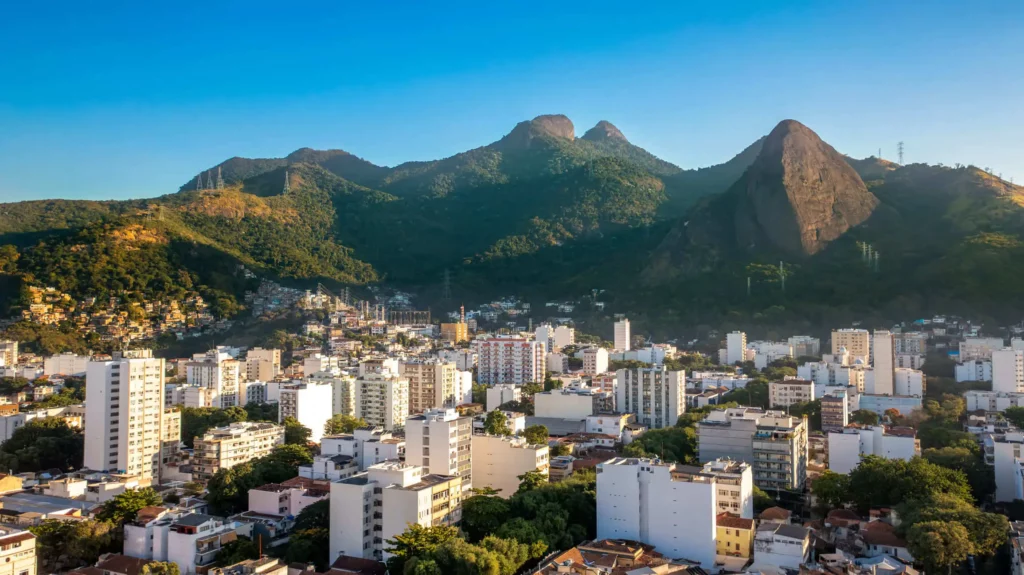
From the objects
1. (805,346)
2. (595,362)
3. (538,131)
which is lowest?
(595,362)

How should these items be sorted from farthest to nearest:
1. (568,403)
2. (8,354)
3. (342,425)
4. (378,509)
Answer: (8,354) → (568,403) → (342,425) → (378,509)

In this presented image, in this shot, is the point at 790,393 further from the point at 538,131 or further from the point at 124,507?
the point at 538,131

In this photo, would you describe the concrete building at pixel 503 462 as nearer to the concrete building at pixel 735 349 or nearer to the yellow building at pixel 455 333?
the concrete building at pixel 735 349

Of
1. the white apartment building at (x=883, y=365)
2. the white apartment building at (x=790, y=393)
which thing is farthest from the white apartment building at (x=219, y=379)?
the white apartment building at (x=883, y=365)

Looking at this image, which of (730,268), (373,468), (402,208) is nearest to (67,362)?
(373,468)

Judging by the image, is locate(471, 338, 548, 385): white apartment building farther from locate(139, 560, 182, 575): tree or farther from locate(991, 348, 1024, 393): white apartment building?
locate(139, 560, 182, 575): tree

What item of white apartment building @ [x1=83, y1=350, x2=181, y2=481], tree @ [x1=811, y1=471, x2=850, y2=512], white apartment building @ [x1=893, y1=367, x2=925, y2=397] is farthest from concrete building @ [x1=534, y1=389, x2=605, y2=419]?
white apartment building @ [x1=83, y1=350, x2=181, y2=481]

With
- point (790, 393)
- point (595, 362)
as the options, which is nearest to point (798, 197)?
point (595, 362)
